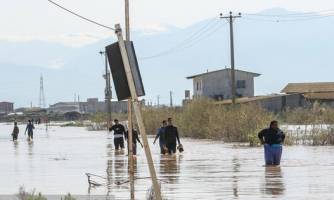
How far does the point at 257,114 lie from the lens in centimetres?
4656

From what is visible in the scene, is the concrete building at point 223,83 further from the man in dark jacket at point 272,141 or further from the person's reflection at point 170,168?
the man in dark jacket at point 272,141

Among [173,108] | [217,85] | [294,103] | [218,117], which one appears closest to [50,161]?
[218,117]

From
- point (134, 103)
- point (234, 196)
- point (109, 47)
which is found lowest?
point (234, 196)

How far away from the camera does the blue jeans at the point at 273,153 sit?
26.8 metres

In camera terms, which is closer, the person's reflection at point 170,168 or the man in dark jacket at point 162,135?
the person's reflection at point 170,168

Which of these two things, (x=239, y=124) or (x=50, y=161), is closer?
(x=50, y=161)

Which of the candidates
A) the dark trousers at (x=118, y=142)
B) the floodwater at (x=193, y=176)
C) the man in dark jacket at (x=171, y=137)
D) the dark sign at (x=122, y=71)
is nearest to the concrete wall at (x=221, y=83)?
the dark trousers at (x=118, y=142)

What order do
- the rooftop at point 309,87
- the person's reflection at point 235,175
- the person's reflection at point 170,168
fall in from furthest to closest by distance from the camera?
the rooftop at point 309,87
the person's reflection at point 170,168
the person's reflection at point 235,175

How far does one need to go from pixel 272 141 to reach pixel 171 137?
8630 millimetres

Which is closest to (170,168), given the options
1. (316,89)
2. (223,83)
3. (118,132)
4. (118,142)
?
(118,132)

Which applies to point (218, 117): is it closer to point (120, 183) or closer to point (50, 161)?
point (50, 161)

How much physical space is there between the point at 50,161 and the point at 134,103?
22.2 meters

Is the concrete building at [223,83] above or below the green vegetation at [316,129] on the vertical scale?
above

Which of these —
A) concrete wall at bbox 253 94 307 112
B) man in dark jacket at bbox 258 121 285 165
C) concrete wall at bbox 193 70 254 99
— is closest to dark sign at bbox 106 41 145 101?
man in dark jacket at bbox 258 121 285 165
